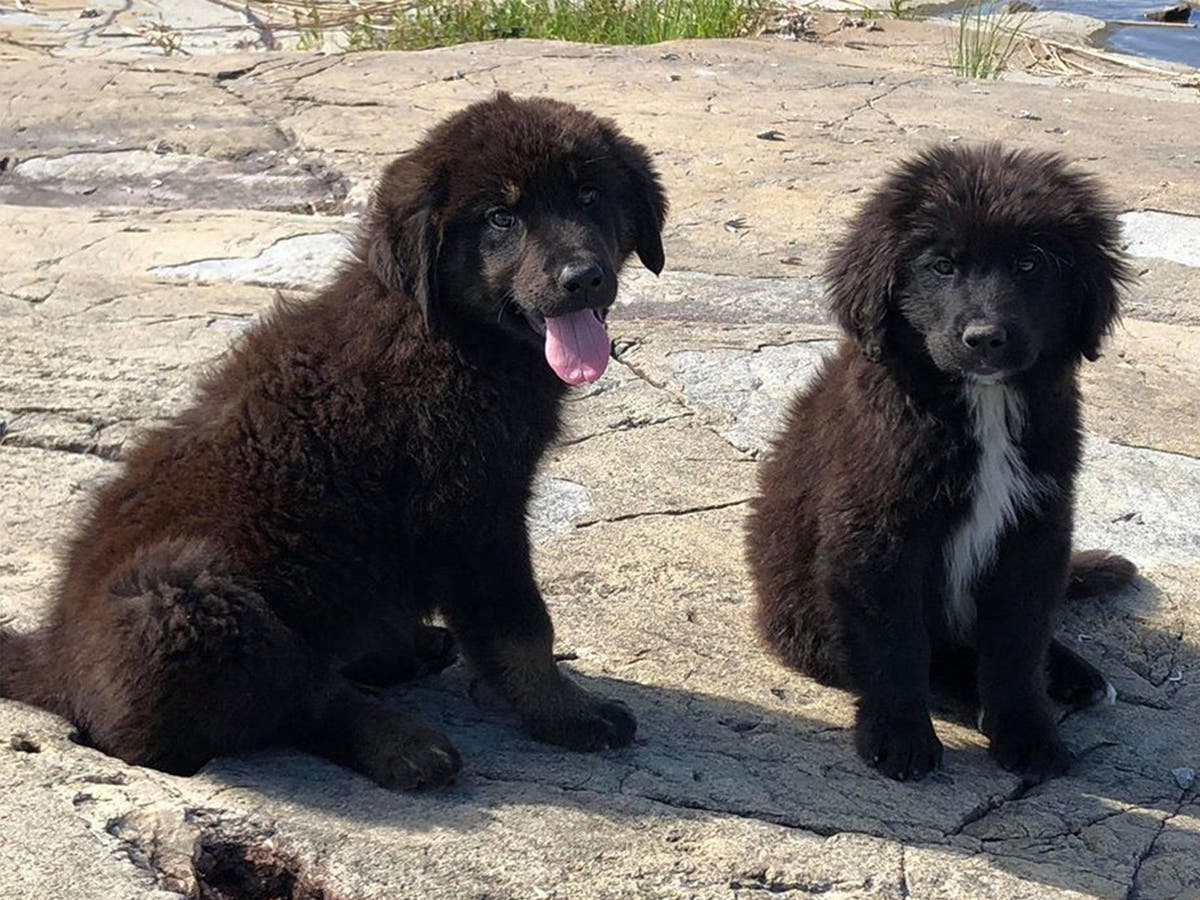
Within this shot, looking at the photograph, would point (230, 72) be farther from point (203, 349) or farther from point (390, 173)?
point (390, 173)

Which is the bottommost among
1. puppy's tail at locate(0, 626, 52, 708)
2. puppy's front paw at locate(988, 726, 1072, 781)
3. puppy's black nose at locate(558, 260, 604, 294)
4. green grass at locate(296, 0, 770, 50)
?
puppy's front paw at locate(988, 726, 1072, 781)

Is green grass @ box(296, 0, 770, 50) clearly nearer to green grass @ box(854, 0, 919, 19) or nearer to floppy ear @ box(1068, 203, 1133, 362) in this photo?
green grass @ box(854, 0, 919, 19)

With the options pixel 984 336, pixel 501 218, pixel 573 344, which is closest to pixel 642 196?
pixel 501 218

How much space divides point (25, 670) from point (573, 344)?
4.96 ft

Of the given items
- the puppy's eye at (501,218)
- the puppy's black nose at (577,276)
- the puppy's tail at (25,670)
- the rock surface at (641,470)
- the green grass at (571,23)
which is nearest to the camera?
the rock surface at (641,470)

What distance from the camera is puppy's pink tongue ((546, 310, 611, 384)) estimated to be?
4117mm

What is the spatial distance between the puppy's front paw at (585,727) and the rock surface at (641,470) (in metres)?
0.05

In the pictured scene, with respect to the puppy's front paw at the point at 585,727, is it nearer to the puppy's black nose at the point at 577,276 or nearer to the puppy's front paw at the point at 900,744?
the puppy's front paw at the point at 900,744

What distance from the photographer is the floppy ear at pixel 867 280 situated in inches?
168

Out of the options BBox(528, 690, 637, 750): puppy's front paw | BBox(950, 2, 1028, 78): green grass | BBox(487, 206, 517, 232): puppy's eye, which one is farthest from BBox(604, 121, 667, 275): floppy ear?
BBox(950, 2, 1028, 78): green grass

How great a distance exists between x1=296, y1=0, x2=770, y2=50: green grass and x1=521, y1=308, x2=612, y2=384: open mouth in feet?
29.5

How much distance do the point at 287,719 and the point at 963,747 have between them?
1754 millimetres

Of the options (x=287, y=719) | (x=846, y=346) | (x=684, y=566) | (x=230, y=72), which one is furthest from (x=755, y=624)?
(x=230, y=72)

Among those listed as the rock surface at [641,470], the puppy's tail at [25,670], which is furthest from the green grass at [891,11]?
the puppy's tail at [25,670]
